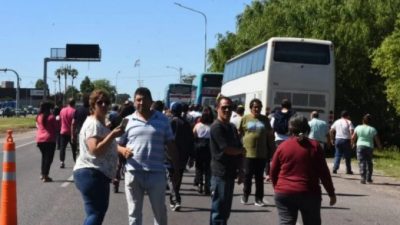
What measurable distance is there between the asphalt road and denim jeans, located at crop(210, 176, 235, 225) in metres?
1.93

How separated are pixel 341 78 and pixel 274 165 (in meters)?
27.8

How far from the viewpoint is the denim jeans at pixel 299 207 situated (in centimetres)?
643

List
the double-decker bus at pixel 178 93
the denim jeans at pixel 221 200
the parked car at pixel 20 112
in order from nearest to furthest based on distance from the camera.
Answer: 1. the denim jeans at pixel 221 200
2. the double-decker bus at pixel 178 93
3. the parked car at pixel 20 112

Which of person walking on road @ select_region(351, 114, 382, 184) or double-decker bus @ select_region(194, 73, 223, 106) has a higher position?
double-decker bus @ select_region(194, 73, 223, 106)

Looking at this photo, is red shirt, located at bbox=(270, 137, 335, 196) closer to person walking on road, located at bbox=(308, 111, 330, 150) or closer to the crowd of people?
the crowd of people

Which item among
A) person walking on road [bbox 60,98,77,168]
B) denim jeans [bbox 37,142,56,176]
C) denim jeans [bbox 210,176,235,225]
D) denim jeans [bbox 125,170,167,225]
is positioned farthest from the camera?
→ person walking on road [bbox 60,98,77,168]

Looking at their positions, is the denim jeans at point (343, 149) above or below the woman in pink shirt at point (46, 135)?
below

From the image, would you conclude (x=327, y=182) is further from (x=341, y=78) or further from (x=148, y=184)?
(x=341, y=78)

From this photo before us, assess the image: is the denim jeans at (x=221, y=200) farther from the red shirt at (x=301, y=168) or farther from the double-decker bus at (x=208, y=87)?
the double-decker bus at (x=208, y=87)

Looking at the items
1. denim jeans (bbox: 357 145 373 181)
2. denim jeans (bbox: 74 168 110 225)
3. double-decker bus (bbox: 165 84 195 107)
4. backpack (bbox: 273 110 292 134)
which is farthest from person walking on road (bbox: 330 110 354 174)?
double-decker bus (bbox: 165 84 195 107)

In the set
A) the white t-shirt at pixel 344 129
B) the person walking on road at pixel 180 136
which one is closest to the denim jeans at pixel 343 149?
the white t-shirt at pixel 344 129

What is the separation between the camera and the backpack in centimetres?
1298

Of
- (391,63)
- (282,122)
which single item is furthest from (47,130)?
(391,63)

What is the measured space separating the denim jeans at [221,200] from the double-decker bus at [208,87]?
104 ft
